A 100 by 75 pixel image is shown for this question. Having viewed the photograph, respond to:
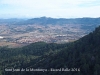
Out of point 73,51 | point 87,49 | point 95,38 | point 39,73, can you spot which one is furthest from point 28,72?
point 95,38

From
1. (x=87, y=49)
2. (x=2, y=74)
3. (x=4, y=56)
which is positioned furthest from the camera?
(x=4, y=56)

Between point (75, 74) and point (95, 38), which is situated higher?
point (95, 38)

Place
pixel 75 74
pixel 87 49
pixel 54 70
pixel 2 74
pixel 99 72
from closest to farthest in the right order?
pixel 99 72
pixel 75 74
pixel 54 70
pixel 87 49
pixel 2 74

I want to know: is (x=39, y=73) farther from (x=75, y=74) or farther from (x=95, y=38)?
(x=95, y=38)

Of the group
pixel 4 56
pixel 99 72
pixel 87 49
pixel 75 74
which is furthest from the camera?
pixel 4 56

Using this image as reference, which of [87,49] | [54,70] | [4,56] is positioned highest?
[87,49]

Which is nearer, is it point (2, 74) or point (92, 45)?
point (92, 45)

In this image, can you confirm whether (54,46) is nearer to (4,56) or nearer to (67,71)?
(4,56)

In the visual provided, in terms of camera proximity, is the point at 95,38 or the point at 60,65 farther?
the point at 95,38

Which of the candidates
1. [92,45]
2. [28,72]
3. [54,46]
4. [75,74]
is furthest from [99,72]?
[54,46]
